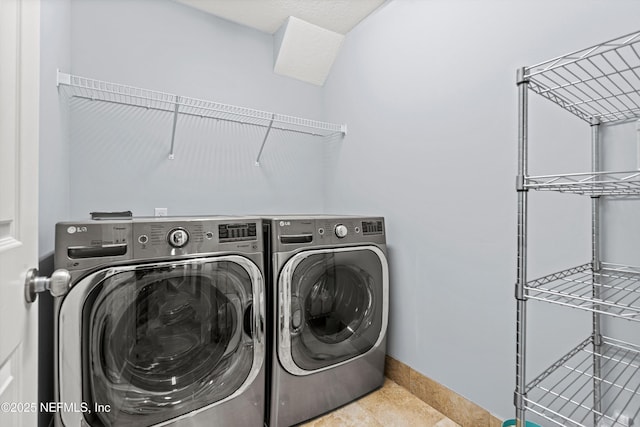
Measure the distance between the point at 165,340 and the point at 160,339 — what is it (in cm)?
2

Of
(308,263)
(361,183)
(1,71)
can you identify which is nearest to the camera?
(1,71)

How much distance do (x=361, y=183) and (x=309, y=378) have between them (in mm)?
1286

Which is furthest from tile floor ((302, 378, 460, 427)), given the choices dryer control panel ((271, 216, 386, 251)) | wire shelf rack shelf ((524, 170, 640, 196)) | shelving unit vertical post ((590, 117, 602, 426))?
wire shelf rack shelf ((524, 170, 640, 196))

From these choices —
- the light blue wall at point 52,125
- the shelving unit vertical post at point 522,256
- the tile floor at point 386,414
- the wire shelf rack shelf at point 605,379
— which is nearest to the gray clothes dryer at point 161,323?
the light blue wall at point 52,125

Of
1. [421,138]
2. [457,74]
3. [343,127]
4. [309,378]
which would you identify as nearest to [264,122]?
[343,127]

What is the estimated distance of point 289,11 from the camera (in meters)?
2.14

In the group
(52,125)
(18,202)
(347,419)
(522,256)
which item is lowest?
(347,419)

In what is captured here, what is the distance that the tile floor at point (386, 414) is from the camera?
1550 millimetres

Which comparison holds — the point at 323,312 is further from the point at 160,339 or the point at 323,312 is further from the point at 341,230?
the point at 160,339

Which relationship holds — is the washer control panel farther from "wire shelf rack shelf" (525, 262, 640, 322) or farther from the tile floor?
"wire shelf rack shelf" (525, 262, 640, 322)

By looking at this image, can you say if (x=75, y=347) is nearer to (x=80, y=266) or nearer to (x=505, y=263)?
(x=80, y=266)

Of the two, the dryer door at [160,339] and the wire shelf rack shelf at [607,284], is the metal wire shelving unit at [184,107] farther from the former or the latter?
the wire shelf rack shelf at [607,284]

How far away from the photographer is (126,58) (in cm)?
188

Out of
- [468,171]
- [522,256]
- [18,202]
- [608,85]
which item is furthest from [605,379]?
[18,202]
